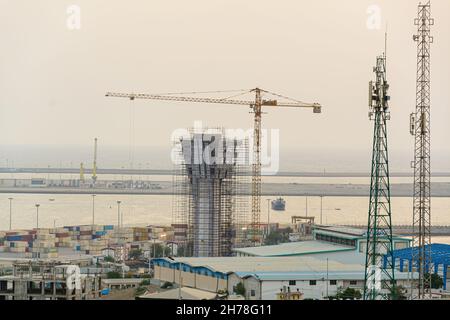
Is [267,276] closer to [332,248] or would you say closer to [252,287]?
[252,287]

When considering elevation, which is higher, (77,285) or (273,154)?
(273,154)

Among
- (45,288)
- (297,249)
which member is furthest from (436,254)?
(45,288)

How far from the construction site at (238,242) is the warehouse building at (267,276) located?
0.01 m

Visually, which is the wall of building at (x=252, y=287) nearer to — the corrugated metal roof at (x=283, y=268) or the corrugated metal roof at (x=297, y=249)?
the corrugated metal roof at (x=283, y=268)

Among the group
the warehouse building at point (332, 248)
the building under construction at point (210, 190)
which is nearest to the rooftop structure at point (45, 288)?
the warehouse building at point (332, 248)

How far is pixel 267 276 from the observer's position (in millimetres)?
6441

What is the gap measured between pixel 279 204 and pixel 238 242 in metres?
5.38

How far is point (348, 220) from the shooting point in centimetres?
1653

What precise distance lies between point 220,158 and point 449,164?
2315mm

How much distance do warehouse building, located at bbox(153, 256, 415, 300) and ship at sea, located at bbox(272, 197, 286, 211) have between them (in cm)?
807
